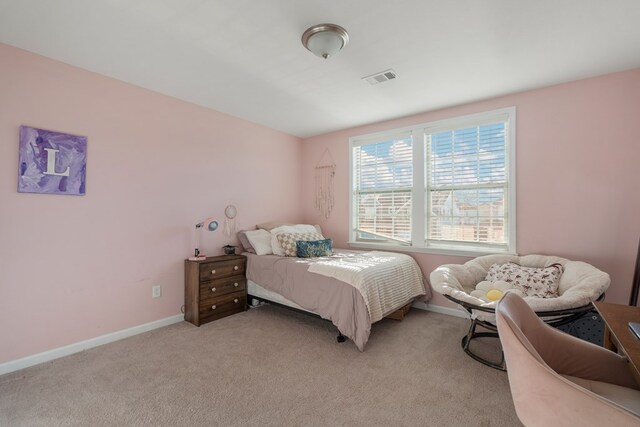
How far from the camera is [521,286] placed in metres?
2.58

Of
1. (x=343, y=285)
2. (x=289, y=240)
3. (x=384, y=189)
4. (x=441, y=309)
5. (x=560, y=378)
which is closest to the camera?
(x=560, y=378)

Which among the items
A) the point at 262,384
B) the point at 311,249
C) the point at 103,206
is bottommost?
the point at 262,384

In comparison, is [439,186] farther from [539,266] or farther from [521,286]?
[521,286]

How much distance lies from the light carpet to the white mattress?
0.36 m

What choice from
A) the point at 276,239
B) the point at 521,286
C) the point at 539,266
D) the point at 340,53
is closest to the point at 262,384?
the point at 276,239

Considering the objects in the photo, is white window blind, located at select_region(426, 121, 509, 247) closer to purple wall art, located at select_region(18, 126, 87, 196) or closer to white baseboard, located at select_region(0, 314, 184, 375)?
white baseboard, located at select_region(0, 314, 184, 375)

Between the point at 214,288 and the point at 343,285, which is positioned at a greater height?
the point at 343,285

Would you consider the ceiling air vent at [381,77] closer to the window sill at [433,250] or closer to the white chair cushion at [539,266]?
the white chair cushion at [539,266]

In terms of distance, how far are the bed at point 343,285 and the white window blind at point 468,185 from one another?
0.67 meters

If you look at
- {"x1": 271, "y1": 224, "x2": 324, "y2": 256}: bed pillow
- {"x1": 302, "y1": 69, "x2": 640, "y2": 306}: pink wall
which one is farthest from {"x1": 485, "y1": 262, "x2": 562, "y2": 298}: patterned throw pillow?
{"x1": 271, "y1": 224, "x2": 324, "y2": 256}: bed pillow

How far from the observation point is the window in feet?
10.5

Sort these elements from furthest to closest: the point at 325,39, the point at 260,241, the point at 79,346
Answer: the point at 260,241, the point at 79,346, the point at 325,39

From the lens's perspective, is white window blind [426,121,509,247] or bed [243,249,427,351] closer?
bed [243,249,427,351]

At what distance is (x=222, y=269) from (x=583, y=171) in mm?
3782
